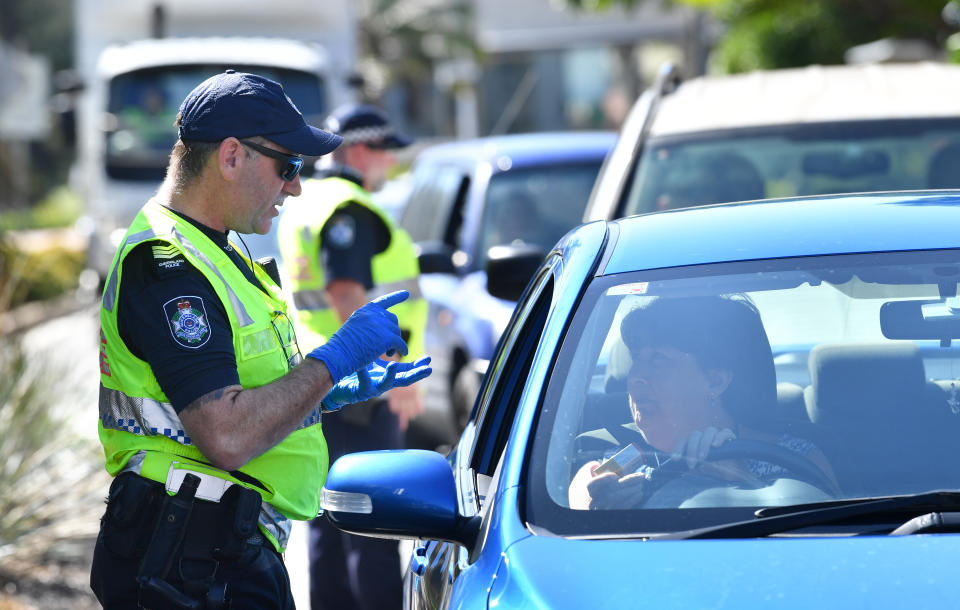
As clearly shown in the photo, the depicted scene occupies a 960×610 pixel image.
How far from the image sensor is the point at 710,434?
282 cm

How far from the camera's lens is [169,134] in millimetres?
12445

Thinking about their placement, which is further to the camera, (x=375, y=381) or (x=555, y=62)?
(x=555, y=62)

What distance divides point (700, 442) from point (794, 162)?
3092 millimetres

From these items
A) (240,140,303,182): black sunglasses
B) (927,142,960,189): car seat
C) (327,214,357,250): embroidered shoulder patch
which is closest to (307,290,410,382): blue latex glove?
(240,140,303,182): black sunglasses

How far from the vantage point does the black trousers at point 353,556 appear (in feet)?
15.3

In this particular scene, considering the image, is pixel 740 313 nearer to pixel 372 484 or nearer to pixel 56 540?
pixel 372 484

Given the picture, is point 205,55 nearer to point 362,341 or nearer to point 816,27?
point 816,27

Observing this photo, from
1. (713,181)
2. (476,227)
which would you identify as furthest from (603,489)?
(476,227)

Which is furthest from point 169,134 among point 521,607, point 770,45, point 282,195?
point 521,607

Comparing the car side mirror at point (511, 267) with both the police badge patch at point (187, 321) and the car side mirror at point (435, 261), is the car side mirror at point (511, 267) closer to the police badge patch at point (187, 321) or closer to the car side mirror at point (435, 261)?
the car side mirror at point (435, 261)

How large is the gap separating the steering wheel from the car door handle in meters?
0.58

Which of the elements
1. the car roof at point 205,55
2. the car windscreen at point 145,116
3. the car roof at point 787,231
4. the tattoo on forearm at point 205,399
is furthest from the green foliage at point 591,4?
the tattoo on forearm at point 205,399

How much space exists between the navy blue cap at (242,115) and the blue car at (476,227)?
3.89m

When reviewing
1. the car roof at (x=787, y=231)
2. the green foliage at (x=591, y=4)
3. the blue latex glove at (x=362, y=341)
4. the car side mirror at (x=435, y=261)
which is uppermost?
the green foliage at (x=591, y=4)
